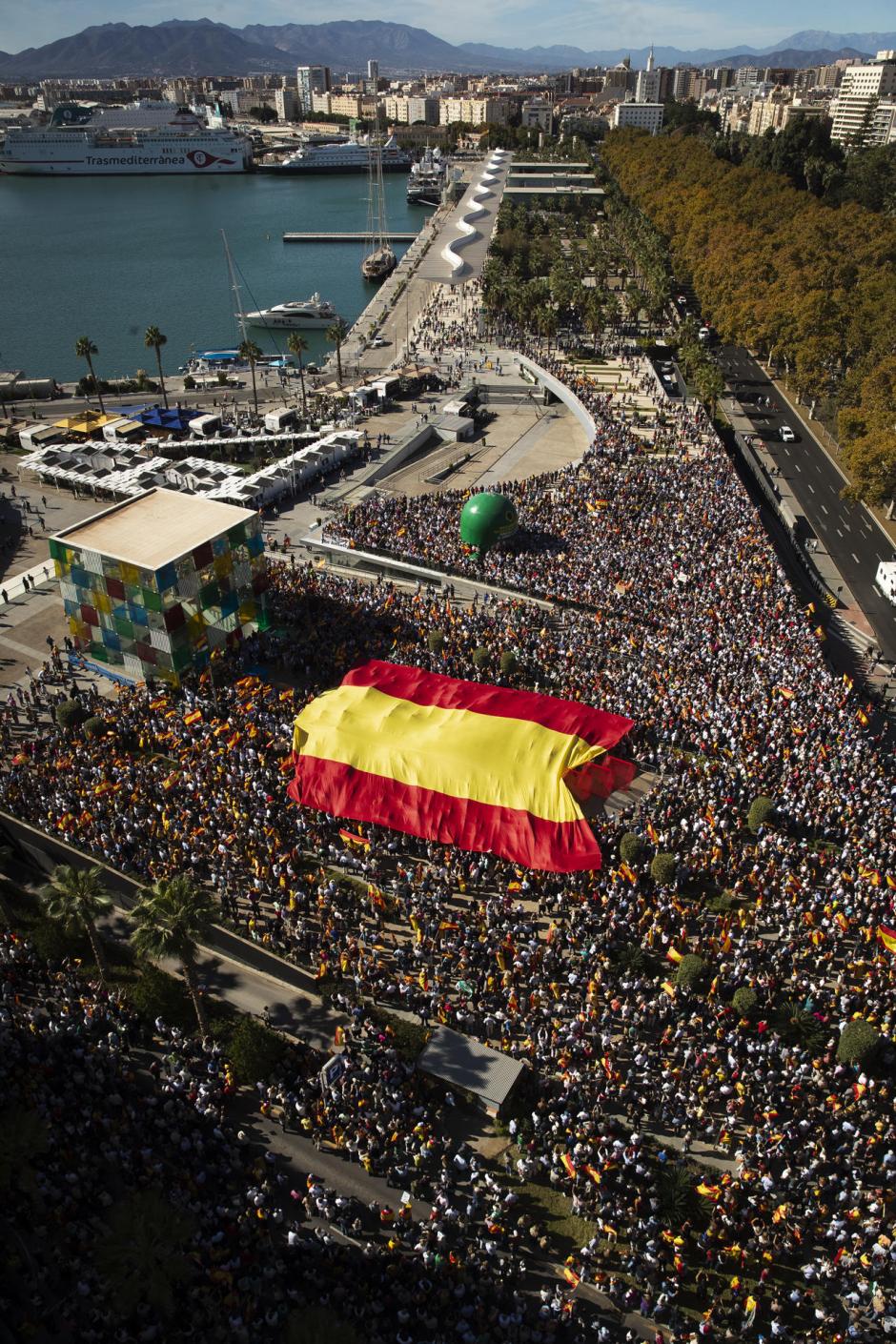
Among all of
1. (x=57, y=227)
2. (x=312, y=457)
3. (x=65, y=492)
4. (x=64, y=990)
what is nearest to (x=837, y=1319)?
(x=64, y=990)

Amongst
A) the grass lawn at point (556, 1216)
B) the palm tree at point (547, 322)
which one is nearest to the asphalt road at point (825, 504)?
the palm tree at point (547, 322)

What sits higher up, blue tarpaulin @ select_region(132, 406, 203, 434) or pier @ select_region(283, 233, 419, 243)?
pier @ select_region(283, 233, 419, 243)

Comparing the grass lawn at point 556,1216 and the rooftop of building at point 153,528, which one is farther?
the rooftop of building at point 153,528

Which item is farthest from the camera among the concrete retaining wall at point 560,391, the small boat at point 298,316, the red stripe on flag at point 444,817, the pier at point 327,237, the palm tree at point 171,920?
the pier at point 327,237

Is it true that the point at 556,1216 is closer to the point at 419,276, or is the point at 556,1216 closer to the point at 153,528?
the point at 153,528

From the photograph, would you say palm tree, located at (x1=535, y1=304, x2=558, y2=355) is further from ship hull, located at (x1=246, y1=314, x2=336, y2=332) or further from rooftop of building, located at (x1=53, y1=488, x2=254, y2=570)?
rooftop of building, located at (x1=53, y1=488, x2=254, y2=570)

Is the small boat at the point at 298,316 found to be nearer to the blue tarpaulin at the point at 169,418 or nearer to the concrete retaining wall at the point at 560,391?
the concrete retaining wall at the point at 560,391

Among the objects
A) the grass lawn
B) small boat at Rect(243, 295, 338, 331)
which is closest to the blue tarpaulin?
small boat at Rect(243, 295, 338, 331)

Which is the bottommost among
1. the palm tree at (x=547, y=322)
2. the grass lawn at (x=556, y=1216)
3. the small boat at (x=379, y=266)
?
the grass lawn at (x=556, y=1216)
